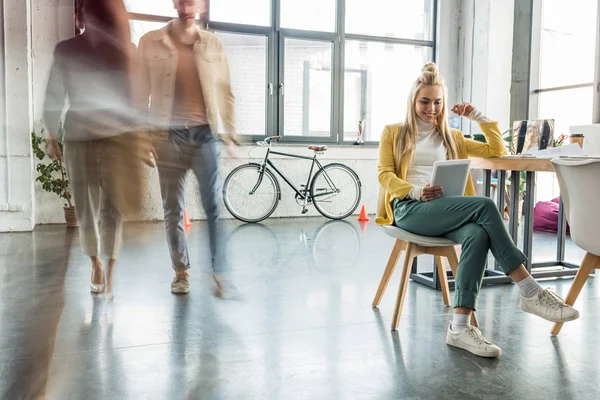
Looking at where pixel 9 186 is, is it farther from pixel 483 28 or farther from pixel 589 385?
pixel 483 28

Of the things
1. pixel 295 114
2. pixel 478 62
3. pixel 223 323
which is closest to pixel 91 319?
pixel 223 323

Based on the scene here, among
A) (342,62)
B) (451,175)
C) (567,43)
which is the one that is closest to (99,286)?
(451,175)

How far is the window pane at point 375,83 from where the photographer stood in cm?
629

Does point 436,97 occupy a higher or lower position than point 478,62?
lower

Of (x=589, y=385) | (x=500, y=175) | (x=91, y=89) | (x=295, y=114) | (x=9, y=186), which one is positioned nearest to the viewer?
(x=91, y=89)

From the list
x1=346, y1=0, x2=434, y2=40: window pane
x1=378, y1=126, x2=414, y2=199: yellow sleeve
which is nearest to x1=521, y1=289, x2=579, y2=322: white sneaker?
x1=378, y1=126, x2=414, y2=199: yellow sleeve

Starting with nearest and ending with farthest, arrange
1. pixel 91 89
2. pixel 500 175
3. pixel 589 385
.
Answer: pixel 91 89 < pixel 589 385 < pixel 500 175

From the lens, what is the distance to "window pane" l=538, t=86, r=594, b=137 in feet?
18.7

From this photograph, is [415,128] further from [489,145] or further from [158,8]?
[158,8]

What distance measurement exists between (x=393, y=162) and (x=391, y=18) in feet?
15.1

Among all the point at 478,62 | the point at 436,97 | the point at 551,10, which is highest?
the point at 551,10

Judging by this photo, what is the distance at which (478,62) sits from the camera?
6344 mm

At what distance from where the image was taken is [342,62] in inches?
243

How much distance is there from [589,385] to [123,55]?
1.74 meters
